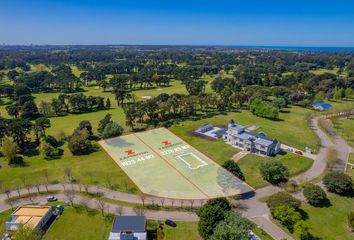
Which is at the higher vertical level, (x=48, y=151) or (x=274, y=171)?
(x=274, y=171)

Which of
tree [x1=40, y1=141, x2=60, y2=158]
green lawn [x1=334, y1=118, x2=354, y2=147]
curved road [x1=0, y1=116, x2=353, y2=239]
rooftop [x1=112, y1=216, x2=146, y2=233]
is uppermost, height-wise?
rooftop [x1=112, y1=216, x2=146, y2=233]

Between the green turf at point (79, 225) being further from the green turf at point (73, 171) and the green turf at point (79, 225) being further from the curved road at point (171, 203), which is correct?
the green turf at point (73, 171)

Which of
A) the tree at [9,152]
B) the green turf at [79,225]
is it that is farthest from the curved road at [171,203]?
the tree at [9,152]

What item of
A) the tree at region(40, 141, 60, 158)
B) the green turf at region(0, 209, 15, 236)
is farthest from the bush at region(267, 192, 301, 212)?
the tree at region(40, 141, 60, 158)

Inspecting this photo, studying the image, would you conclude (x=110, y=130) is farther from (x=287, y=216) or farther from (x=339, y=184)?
(x=339, y=184)

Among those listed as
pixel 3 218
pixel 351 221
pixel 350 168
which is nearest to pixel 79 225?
pixel 3 218

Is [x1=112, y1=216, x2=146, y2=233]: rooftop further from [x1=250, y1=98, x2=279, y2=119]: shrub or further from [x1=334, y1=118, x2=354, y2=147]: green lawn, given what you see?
[x1=250, y1=98, x2=279, y2=119]: shrub
